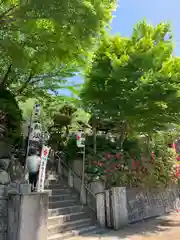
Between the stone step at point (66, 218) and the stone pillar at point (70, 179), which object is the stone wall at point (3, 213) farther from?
the stone pillar at point (70, 179)

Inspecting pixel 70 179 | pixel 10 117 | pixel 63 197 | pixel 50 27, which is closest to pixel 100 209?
pixel 63 197

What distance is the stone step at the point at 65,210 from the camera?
241 inches

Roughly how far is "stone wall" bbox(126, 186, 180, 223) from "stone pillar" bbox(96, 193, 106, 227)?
1.28 metres

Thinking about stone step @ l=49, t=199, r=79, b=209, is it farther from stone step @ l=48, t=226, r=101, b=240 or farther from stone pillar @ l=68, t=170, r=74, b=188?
stone step @ l=48, t=226, r=101, b=240

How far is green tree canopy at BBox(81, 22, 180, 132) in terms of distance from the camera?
7.72m

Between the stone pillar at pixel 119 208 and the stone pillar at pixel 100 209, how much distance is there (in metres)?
0.29

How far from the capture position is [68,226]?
19.6 feet

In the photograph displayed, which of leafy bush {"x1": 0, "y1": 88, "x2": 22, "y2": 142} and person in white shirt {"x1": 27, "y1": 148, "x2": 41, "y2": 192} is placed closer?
person in white shirt {"x1": 27, "y1": 148, "x2": 41, "y2": 192}

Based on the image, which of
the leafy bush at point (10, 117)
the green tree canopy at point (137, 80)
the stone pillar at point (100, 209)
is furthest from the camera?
the green tree canopy at point (137, 80)

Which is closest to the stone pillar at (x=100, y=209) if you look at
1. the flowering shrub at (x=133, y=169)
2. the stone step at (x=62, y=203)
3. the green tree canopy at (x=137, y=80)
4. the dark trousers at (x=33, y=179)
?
the stone step at (x=62, y=203)

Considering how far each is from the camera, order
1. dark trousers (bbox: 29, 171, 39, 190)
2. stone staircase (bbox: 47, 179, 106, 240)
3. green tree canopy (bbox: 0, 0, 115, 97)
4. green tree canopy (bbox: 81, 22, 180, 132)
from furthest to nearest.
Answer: green tree canopy (bbox: 81, 22, 180, 132) → stone staircase (bbox: 47, 179, 106, 240) → dark trousers (bbox: 29, 171, 39, 190) → green tree canopy (bbox: 0, 0, 115, 97)

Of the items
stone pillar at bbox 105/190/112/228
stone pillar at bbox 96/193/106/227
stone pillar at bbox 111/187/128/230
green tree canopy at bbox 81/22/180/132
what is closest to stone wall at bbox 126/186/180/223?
stone pillar at bbox 111/187/128/230

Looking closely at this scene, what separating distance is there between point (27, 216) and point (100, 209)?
280 cm

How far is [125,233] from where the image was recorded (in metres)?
6.23
